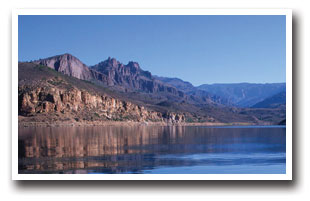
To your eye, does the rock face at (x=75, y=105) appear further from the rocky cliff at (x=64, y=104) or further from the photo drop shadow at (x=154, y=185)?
the photo drop shadow at (x=154, y=185)

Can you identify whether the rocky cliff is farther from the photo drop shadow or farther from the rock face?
the photo drop shadow

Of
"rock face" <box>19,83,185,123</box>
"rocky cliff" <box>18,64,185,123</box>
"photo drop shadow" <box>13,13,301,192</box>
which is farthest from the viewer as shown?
"rock face" <box>19,83,185,123</box>

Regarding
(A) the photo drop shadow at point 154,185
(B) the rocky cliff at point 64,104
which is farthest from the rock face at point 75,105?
(A) the photo drop shadow at point 154,185

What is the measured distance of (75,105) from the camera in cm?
9975

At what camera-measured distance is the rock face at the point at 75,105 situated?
285 feet

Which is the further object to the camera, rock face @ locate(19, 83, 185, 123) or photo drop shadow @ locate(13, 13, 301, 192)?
rock face @ locate(19, 83, 185, 123)

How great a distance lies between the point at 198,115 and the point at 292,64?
16284 centimetres

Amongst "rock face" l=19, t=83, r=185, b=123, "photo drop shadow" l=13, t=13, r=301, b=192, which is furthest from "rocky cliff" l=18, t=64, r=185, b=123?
"photo drop shadow" l=13, t=13, r=301, b=192

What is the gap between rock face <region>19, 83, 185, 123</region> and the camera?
8700cm

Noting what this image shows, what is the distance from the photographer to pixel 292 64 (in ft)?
42.6

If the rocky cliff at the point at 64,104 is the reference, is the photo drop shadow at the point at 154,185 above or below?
below

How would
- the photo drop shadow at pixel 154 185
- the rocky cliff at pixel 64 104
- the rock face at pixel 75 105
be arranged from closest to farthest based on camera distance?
the photo drop shadow at pixel 154 185, the rocky cliff at pixel 64 104, the rock face at pixel 75 105
